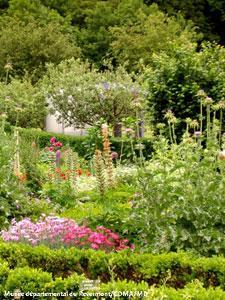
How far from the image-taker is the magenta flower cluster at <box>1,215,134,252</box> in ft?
18.0

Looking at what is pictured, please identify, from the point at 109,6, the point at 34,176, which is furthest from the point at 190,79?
the point at 109,6

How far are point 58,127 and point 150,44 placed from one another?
9759mm

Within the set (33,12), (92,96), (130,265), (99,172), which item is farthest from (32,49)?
(130,265)

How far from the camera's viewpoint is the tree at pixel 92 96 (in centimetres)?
1633

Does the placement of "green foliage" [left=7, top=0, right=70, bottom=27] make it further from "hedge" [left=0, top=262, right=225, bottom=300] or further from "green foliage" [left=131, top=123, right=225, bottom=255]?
"hedge" [left=0, top=262, right=225, bottom=300]

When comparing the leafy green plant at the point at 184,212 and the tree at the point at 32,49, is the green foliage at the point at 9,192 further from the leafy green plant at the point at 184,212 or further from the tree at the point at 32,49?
the tree at the point at 32,49

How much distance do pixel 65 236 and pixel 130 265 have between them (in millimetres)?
1041

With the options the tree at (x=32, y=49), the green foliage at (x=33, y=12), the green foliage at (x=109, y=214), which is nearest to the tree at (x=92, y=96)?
the green foliage at (x=109, y=214)

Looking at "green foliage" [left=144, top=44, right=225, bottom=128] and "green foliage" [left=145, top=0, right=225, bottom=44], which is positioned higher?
"green foliage" [left=145, top=0, right=225, bottom=44]

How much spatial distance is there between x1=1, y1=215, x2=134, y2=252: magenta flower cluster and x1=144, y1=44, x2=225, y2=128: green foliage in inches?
257

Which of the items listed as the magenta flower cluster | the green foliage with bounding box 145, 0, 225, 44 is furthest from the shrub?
the green foliage with bounding box 145, 0, 225, 44

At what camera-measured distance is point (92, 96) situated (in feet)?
53.7

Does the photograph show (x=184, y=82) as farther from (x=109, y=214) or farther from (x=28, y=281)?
(x=28, y=281)

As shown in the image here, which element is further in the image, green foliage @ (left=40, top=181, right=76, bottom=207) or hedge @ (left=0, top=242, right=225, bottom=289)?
green foliage @ (left=40, top=181, right=76, bottom=207)
